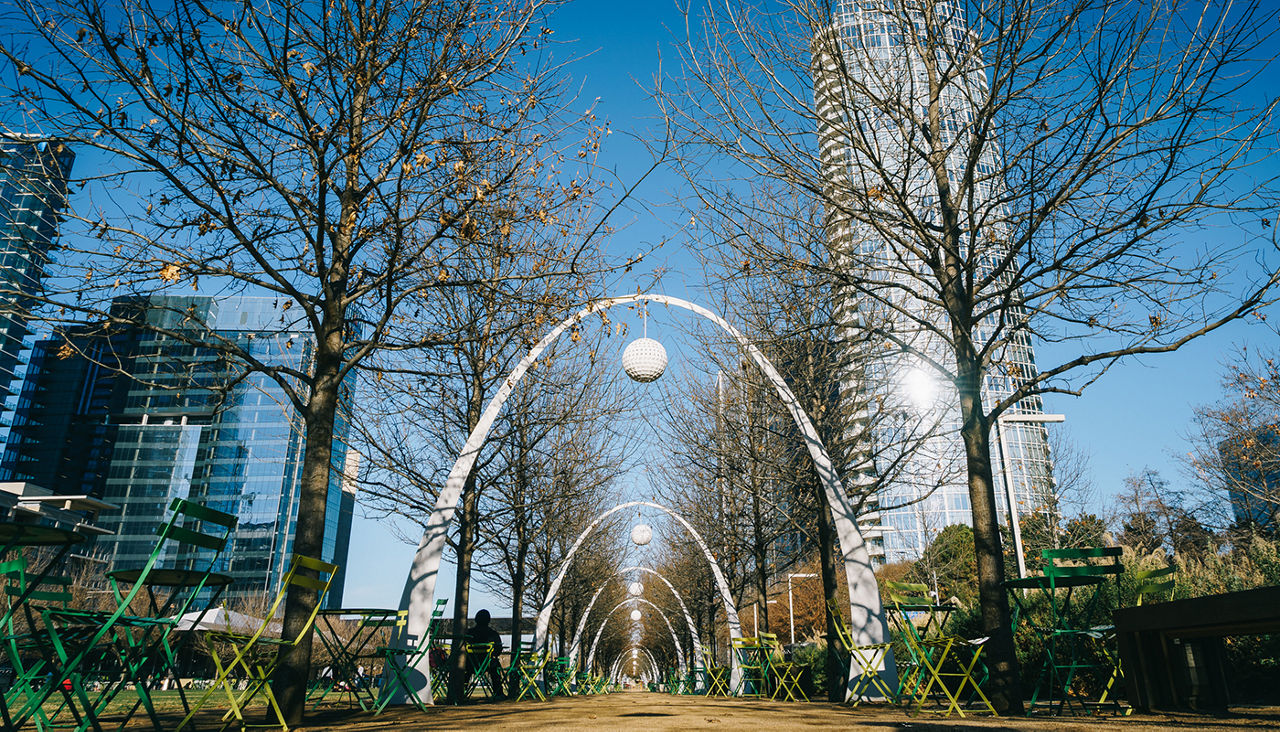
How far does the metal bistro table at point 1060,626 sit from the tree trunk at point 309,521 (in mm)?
6058

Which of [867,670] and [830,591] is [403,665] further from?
[830,591]

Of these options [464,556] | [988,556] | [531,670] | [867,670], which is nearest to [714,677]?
[531,670]

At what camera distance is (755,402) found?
15133 millimetres

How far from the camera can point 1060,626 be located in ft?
23.8

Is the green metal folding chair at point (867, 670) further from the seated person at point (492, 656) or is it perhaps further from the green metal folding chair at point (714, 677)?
the green metal folding chair at point (714, 677)

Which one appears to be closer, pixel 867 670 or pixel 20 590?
pixel 20 590

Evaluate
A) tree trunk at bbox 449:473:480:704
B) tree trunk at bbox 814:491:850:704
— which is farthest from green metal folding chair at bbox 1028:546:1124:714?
tree trunk at bbox 449:473:480:704

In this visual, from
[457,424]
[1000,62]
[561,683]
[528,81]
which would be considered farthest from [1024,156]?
[561,683]

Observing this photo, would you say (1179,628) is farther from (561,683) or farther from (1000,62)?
(561,683)

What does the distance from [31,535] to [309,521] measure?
100 inches

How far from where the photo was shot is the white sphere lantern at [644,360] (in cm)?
955

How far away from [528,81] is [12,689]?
6377mm

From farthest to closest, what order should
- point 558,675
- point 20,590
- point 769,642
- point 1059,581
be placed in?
1. point 558,675
2. point 769,642
3. point 1059,581
4. point 20,590

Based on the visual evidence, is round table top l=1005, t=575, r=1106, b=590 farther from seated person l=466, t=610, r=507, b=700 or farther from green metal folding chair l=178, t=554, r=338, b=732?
seated person l=466, t=610, r=507, b=700
